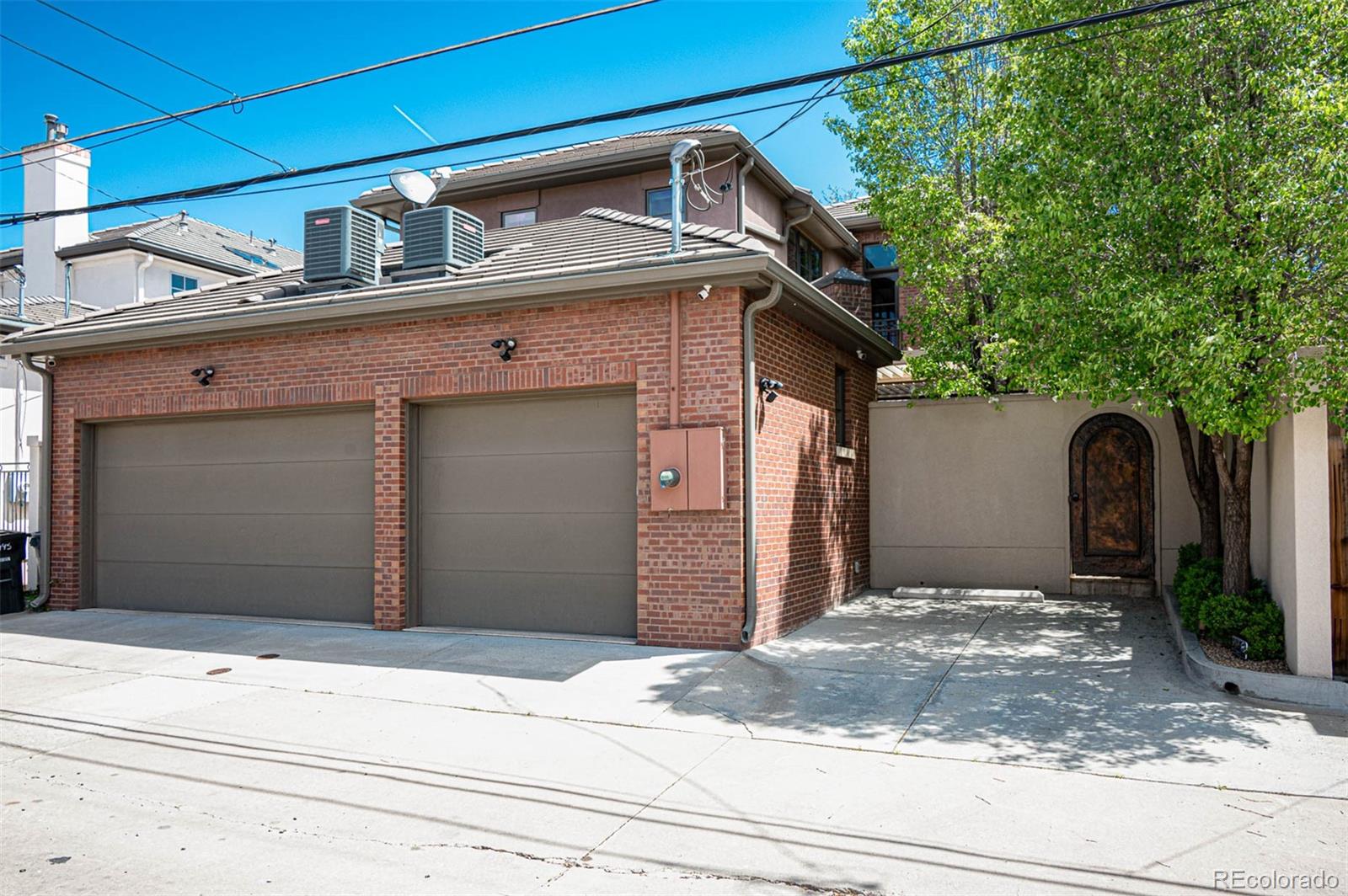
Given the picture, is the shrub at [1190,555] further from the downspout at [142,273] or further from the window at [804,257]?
the downspout at [142,273]

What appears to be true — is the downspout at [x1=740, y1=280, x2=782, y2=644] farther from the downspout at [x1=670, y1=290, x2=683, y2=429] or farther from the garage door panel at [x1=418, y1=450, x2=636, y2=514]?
the garage door panel at [x1=418, y1=450, x2=636, y2=514]

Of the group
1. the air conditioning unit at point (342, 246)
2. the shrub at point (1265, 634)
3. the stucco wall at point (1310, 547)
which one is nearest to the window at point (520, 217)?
the air conditioning unit at point (342, 246)

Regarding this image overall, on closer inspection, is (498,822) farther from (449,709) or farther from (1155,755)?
(1155,755)

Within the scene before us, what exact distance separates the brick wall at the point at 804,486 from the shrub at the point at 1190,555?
397cm

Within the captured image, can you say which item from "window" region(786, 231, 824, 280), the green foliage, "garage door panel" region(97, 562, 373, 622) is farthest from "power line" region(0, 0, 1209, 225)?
"window" region(786, 231, 824, 280)

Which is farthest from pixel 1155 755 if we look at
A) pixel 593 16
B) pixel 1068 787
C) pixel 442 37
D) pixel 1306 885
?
pixel 442 37

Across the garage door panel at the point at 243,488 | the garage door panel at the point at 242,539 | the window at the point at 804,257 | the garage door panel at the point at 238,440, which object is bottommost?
the garage door panel at the point at 242,539

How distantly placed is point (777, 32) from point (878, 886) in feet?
26.2

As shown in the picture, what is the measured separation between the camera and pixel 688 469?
339 inches

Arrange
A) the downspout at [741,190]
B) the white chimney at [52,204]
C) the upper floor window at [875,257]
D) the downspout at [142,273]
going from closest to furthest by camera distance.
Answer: the downspout at [741,190] → the white chimney at [52,204] → the upper floor window at [875,257] → the downspout at [142,273]

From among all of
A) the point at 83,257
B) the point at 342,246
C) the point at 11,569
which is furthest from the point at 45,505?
the point at 83,257

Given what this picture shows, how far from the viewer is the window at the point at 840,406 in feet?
39.4

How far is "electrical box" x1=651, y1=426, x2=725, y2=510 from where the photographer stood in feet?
28.0

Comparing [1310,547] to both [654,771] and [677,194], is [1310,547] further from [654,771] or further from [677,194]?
[677,194]
